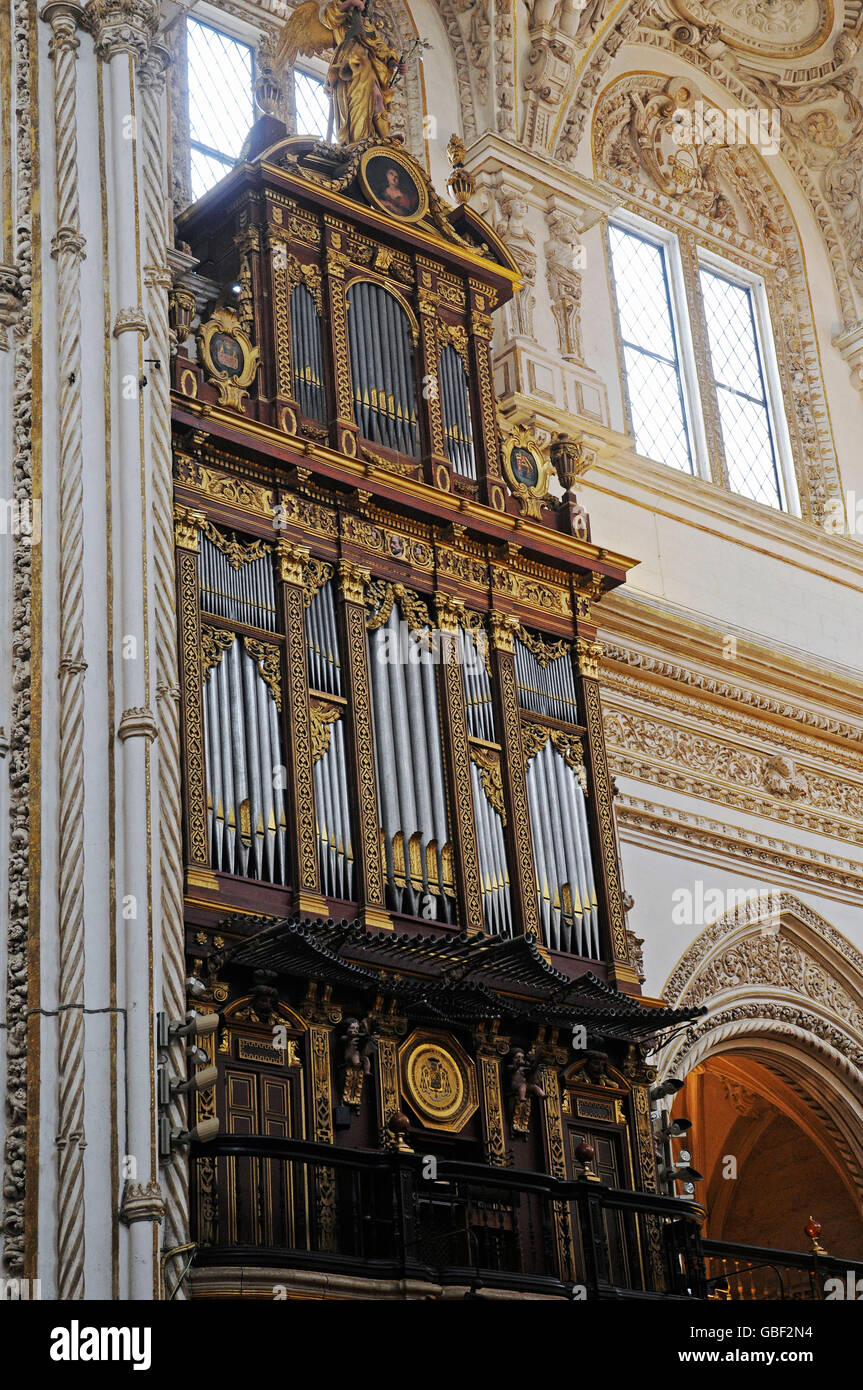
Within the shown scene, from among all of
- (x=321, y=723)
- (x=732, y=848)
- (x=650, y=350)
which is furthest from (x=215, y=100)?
(x=732, y=848)

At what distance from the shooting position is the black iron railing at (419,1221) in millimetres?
13305

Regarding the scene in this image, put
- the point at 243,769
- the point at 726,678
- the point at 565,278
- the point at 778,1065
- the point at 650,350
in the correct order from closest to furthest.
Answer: the point at 243,769, the point at 778,1065, the point at 726,678, the point at 565,278, the point at 650,350

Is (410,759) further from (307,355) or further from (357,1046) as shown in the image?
(307,355)

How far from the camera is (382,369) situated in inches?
690

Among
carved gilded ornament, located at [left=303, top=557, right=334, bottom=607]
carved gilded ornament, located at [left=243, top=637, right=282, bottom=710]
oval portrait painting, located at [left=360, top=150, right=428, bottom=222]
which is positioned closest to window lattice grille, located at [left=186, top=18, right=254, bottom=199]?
oval portrait painting, located at [left=360, top=150, right=428, bottom=222]

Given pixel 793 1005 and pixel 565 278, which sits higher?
pixel 565 278

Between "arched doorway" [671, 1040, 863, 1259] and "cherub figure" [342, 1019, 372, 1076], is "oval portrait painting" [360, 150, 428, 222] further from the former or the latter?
"arched doorway" [671, 1040, 863, 1259]

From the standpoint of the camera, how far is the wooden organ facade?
1411 cm

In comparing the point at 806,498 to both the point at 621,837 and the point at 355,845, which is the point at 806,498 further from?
the point at 355,845

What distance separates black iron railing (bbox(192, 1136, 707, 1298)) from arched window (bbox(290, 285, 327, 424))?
608 centimetres

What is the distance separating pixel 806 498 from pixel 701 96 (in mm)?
4927

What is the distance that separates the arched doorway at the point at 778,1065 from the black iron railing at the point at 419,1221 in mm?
3212

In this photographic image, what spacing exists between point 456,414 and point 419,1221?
7.06 m

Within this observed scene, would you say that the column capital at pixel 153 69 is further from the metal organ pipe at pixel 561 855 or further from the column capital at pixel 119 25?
the metal organ pipe at pixel 561 855
